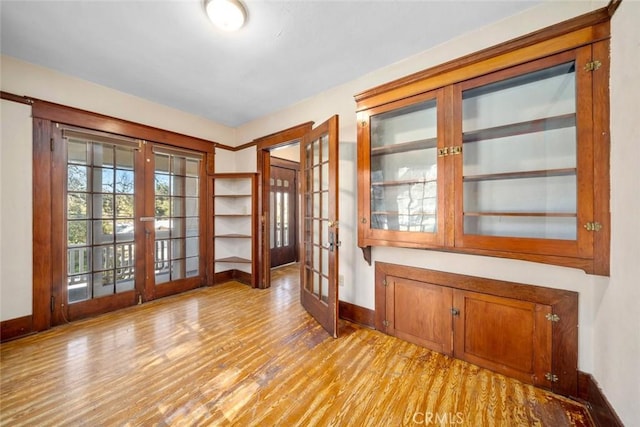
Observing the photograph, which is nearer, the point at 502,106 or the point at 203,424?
the point at 203,424

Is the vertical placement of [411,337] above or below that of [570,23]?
below

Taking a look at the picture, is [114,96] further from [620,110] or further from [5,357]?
[620,110]

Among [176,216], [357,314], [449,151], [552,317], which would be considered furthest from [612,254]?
[176,216]

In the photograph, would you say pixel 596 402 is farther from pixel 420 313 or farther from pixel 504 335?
pixel 420 313

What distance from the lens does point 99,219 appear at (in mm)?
2900

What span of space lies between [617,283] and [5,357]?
172 inches

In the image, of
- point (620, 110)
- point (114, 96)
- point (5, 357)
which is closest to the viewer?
point (620, 110)

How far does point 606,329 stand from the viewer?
4.53 ft

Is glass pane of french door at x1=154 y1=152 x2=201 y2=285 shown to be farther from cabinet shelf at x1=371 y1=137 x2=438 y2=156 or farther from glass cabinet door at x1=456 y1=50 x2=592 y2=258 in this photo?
glass cabinet door at x1=456 y1=50 x2=592 y2=258

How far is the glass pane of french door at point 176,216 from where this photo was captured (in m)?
3.43

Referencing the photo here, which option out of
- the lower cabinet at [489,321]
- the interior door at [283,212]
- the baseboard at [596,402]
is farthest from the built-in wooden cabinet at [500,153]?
the interior door at [283,212]

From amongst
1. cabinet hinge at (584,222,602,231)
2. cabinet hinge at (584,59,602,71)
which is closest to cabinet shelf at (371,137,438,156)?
cabinet hinge at (584,59,602,71)

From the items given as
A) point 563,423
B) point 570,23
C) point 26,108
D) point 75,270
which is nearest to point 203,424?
point 563,423

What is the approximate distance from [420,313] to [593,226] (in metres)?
1.34
